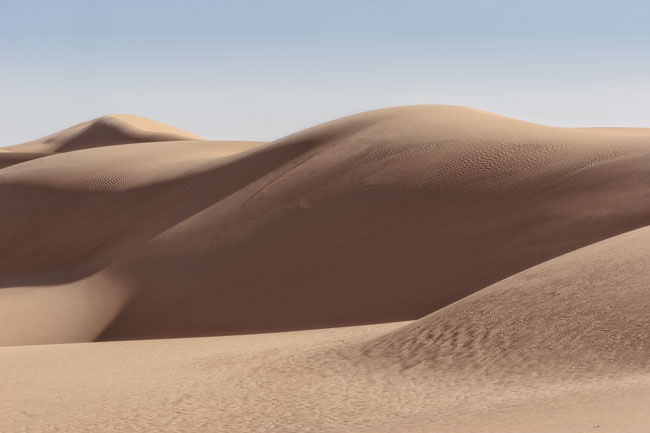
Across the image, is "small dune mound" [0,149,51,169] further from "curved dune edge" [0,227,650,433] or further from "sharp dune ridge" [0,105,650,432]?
"curved dune edge" [0,227,650,433]

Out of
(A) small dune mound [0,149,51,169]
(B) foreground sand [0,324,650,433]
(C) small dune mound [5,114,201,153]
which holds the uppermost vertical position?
(C) small dune mound [5,114,201,153]

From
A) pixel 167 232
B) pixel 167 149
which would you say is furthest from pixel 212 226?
pixel 167 149

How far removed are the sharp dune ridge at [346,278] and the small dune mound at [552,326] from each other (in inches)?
1.7

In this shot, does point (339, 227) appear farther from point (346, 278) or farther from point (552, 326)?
point (552, 326)

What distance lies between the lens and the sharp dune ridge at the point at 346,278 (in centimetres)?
1015

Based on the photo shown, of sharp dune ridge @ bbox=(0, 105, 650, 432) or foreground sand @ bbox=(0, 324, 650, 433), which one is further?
sharp dune ridge @ bbox=(0, 105, 650, 432)

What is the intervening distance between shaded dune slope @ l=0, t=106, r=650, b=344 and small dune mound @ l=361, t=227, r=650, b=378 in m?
4.82

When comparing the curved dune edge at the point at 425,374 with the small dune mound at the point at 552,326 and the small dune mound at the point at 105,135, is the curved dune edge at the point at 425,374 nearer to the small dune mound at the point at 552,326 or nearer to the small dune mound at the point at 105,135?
the small dune mound at the point at 552,326

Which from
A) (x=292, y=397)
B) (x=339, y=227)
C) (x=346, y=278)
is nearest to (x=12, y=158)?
(x=339, y=227)

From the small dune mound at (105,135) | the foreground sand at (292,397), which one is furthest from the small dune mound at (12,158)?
the foreground sand at (292,397)

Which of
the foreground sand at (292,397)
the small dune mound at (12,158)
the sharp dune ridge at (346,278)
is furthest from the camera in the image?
the small dune mound at (12,158)

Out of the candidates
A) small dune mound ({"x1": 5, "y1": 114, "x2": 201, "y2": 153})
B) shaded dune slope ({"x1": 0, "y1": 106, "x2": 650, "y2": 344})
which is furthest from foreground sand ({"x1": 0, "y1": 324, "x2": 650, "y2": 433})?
small dune mound ({"x1": 5, "y1": 114, "x2": 201, "y2": 153})

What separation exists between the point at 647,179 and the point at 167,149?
27821 mm

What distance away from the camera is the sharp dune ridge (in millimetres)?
10148
